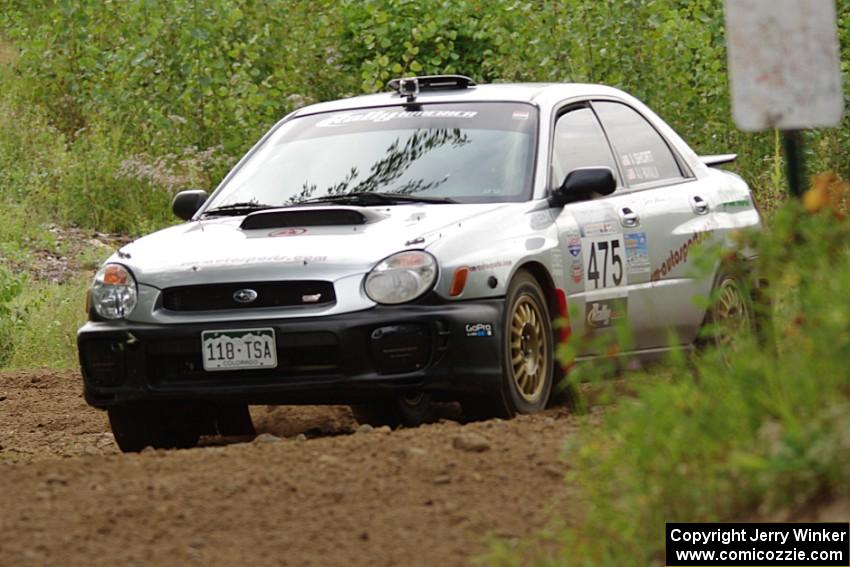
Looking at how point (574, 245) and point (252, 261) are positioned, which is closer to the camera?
point (252, 261)

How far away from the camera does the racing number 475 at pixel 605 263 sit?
8.48 m

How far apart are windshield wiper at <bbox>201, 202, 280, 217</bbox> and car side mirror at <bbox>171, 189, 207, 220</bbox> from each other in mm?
197

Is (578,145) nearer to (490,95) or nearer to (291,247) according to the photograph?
(490,95)

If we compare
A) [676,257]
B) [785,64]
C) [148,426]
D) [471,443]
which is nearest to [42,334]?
[148,426]

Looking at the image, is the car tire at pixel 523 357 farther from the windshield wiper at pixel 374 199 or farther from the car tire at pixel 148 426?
the car tire at pixel 148 426

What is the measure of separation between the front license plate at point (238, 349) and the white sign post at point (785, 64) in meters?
2.46

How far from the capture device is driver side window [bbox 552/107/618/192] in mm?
8734

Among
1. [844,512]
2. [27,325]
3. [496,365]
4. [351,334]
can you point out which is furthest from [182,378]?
[27,325]

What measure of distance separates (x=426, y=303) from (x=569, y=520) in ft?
8.10

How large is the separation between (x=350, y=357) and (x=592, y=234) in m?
1.61

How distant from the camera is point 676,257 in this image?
360 inches

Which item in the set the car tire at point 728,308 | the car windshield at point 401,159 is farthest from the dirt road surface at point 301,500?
the car tire at point 728,308

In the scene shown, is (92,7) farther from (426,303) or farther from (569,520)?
(569,520)

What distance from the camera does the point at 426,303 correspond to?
7465mm
